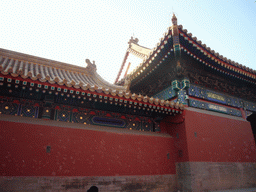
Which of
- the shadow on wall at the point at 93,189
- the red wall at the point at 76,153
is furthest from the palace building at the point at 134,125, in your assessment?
the shadow on wall at the point at 93,189

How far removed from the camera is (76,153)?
193 inches

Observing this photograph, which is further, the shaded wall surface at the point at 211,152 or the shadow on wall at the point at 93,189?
the shaded wall surface at the point at 211,152

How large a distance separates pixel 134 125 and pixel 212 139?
287 cm

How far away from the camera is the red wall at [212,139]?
20.0ft

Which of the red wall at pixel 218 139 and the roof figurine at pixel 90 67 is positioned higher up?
the roof figurine at pixel 90 67

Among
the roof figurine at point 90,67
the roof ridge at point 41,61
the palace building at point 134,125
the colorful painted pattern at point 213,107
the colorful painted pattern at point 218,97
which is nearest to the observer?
the palace building at point 134,125

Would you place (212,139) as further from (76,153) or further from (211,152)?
(76,153)

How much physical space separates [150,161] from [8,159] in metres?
3.88

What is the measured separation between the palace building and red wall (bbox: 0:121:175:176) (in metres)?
0.02

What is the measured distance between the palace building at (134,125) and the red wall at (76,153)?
0.02 metres

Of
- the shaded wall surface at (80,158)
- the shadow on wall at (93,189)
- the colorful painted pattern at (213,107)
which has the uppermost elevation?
the colorful painted pattern at (213,107)

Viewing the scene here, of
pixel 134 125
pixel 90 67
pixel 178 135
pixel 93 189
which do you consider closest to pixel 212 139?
pixel 178 135

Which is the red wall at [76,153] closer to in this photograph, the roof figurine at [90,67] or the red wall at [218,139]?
the red wall at [218,139]

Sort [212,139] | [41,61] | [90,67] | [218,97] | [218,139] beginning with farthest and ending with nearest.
Answer: [90,67] → [218,97] → [41,61] → [218,139] → [212,139]
